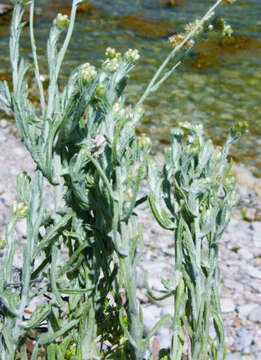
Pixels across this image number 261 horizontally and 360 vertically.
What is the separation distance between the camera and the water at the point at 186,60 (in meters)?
4.94

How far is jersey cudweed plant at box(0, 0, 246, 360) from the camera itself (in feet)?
4.03

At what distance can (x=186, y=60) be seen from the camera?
6434mm

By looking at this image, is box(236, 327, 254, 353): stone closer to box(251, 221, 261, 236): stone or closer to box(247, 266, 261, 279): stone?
box(247, 266, 261, 279): stone

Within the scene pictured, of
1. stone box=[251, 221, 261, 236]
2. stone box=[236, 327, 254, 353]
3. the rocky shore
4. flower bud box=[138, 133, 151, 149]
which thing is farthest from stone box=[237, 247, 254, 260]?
flower bud box=[138, 133, 151, 149]

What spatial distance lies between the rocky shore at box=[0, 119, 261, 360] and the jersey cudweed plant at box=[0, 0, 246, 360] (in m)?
0.32

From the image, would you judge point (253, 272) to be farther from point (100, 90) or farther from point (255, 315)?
point (100, 90)

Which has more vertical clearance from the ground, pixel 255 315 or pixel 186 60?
pixel 186 60

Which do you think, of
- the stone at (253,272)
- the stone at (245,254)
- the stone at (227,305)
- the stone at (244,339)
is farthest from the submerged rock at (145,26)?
the stone at (244,339)

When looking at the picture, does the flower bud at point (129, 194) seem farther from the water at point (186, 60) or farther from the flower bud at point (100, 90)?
the water at point (186, 60)

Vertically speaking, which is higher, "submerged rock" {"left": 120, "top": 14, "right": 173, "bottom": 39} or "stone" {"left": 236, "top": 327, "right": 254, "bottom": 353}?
"submerged rock" {"left": 120, "top": 14, "right": 173, "bottom": 39}

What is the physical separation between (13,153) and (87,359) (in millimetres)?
2893

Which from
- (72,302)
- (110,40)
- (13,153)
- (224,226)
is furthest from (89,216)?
(110,40)

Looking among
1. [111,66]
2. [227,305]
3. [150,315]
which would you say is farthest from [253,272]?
[111,66]

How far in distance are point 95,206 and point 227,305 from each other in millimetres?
1390
